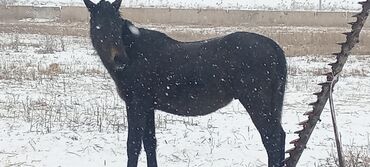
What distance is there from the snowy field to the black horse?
0.85 meters

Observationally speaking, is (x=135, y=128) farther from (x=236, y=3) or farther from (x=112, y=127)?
(x=236, y=3)

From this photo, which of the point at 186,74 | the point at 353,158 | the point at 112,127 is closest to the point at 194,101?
the point at 186,74

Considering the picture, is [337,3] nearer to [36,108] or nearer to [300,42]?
[300,42]

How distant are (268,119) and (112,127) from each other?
2.91 m

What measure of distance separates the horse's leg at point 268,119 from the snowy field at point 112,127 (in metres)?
0.88

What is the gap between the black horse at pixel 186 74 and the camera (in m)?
5.48

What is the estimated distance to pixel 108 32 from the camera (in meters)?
5.49

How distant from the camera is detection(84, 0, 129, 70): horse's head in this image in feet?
18.1

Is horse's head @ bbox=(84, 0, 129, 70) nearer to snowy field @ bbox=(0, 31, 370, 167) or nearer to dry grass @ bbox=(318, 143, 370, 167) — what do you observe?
snowy field @ bbox=(0, 31, 370, 167)

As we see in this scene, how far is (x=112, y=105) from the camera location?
9.29 meters

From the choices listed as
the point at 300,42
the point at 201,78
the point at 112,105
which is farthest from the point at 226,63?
the point at 300,42

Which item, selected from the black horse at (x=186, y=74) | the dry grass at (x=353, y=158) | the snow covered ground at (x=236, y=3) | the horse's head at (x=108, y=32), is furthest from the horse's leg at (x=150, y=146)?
the snow covered ground at (x=236, y=3)

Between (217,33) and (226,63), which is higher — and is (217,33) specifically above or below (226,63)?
above

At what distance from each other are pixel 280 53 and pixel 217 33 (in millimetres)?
18879
